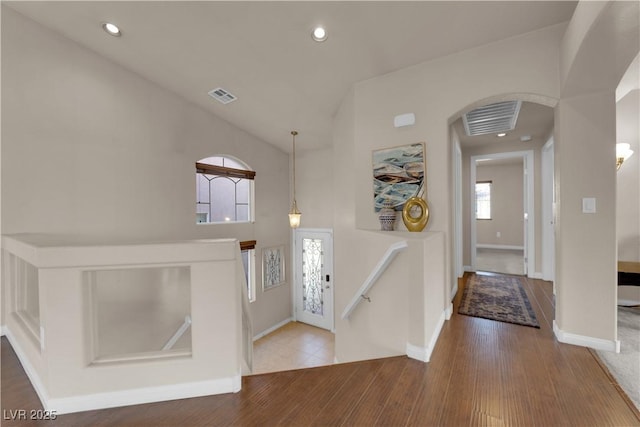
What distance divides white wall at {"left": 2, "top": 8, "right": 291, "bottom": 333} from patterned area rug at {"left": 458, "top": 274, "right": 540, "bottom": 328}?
4.20 metres

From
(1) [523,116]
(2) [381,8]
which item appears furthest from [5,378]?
(1) [523,116]

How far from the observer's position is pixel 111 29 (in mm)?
2846

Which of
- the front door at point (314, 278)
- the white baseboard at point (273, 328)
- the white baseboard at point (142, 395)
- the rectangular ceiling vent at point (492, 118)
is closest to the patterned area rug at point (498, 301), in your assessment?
the rectangular ceiling vent at point (492, 118)

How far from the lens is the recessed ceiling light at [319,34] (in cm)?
265

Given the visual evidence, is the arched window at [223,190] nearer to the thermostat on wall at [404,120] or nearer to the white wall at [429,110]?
the white wall at [429,110]

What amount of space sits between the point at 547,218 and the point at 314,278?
4628 millimetres

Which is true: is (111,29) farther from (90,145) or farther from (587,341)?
(587,341)

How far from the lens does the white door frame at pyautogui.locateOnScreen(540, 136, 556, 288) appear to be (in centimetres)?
433

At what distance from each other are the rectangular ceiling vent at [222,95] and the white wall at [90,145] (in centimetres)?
54

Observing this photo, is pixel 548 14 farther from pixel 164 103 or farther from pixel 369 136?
pixel 164 103

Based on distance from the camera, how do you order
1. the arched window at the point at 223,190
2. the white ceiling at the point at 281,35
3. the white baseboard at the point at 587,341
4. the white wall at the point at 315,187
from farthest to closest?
1. the white wall at the point at 315,187
2. the arched window at the point at 223,190
3. the white ceiling at the point at 281,35
4. the white baseboard at the point at 587,341

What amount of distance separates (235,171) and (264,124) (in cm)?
109

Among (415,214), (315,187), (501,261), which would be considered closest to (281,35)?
(415,214)

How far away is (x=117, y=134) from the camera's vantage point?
3367 millimetres
